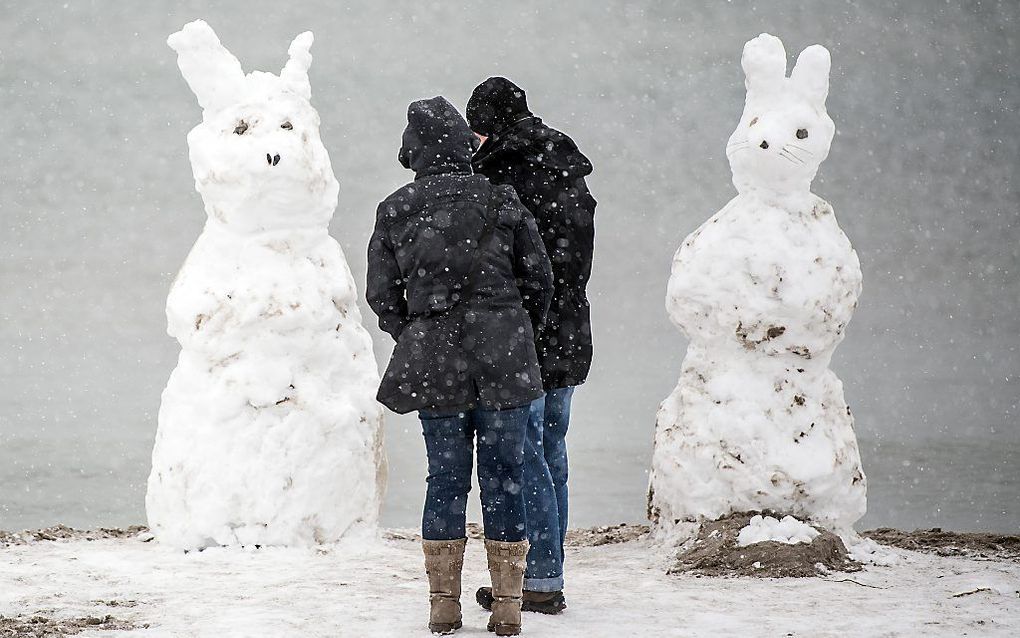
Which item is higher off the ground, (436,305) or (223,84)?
(223,84)

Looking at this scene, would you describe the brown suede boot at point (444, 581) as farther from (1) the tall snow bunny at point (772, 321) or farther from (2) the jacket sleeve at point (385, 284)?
(1) the tall snow bunny at point (772, 321)

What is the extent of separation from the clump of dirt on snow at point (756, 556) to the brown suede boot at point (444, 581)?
1904 millimetres

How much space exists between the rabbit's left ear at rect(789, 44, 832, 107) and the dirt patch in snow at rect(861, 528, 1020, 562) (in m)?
2.57

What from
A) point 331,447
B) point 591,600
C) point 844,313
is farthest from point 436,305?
point 844,313

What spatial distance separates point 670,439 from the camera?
6.38 metres

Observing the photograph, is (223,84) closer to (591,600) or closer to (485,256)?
(485,256)

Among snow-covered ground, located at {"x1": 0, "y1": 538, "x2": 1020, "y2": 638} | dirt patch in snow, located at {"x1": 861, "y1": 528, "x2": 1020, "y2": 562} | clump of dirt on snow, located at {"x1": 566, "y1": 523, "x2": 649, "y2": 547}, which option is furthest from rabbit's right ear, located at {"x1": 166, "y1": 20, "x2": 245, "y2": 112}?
dirt patch in snow, located at {"x1": 861, "y1": 528, "x2": 1020, "y2": 562}

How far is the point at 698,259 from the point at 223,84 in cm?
272

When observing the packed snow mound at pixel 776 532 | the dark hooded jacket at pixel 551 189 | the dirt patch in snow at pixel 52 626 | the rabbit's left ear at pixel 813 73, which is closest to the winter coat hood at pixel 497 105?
the dark hooded jacket at pixel 551 189

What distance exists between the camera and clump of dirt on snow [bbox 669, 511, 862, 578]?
5734 millimetres

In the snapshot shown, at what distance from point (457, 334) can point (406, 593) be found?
1.61 meters

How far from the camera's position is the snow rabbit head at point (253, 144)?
6238 mm

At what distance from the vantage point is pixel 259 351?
20.6 ft

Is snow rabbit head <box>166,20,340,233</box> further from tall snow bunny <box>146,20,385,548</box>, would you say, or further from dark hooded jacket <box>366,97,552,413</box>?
dark hooded jacket <box>366,97,552,413</box>
